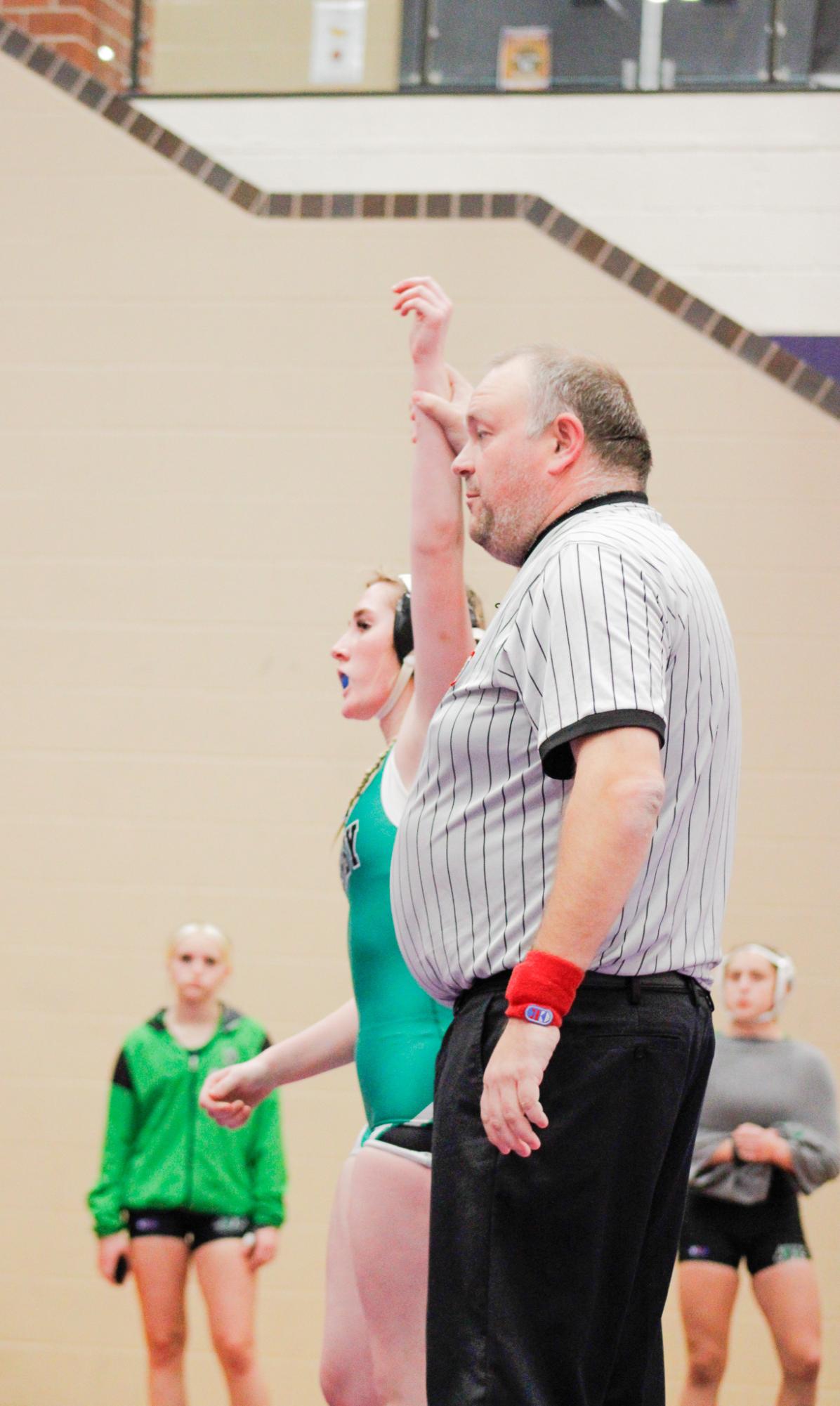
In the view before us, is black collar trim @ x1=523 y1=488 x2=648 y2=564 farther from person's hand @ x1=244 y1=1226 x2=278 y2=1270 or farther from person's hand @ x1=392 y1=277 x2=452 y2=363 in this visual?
person's hand @ x1=244 y1=1226 x2=278 y2=1270

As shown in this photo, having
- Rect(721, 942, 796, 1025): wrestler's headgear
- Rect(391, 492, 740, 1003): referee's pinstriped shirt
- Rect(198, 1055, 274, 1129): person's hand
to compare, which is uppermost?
Rect(391, 492, 740, 1003): referee's pinstriped shirt


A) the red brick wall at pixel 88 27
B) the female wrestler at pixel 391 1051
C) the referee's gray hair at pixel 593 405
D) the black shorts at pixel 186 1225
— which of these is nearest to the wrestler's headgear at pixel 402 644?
the female wrestler at pixel 391 1051

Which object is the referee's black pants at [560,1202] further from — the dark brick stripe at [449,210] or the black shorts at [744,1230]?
the dark brick stripe at [449,210]

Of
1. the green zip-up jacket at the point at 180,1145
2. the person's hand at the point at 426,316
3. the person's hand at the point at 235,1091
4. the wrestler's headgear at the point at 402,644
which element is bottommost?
the green zip-up jacket at the point at 180,1145

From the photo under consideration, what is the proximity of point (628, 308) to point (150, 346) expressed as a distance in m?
1.42

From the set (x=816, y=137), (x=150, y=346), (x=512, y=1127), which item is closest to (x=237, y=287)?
(x=150, y=346)

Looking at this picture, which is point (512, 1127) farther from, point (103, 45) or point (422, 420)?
point (103, 45)

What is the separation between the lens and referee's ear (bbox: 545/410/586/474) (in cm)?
186

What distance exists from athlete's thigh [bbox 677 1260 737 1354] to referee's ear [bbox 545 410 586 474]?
2.81 metres

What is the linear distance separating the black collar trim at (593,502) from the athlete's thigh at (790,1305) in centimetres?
282

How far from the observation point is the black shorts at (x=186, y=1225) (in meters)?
4.12

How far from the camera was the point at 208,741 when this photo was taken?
4527 mm

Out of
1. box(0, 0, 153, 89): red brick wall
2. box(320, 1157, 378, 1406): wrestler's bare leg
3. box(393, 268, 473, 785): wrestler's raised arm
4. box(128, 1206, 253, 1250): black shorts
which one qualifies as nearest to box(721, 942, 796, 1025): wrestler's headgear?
box(128, 1206, 253, 1250): black shorts

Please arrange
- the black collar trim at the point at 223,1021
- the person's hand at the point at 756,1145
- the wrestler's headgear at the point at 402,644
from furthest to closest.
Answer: the black collar trim at the point at 223,1021
the person's hand at the point at 756,1145
the wrestler's headgear at the point at 402,644
